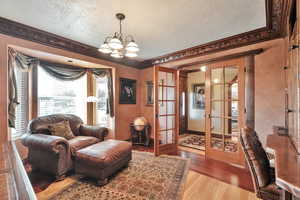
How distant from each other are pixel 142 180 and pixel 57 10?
284cm

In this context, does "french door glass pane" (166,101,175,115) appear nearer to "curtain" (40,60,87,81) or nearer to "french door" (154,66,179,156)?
"french door" (154,66,179,156)

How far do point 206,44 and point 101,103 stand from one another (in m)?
3.26

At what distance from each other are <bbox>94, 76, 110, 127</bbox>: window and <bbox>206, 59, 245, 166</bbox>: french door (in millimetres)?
2843

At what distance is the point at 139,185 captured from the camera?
2086 mm

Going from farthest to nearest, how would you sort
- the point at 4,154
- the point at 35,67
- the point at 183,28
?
the point at 35,67 → the point at 183,28 → the point at 4,154

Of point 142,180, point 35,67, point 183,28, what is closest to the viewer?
point 142,180

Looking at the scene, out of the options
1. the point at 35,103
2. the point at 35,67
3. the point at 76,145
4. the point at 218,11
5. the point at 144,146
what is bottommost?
the point at 144,146

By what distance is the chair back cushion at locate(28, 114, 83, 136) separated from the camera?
8.38ft

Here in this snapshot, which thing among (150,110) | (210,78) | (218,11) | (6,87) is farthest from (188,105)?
(6,87)

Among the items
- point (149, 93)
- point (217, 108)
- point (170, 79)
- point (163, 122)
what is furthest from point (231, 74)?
point (149, 93)

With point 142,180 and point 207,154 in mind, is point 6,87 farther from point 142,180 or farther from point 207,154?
point 207,154

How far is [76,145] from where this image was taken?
2.50 metres

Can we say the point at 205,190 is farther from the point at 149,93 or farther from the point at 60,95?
the point at 60,95

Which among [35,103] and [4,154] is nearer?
[4,154]
